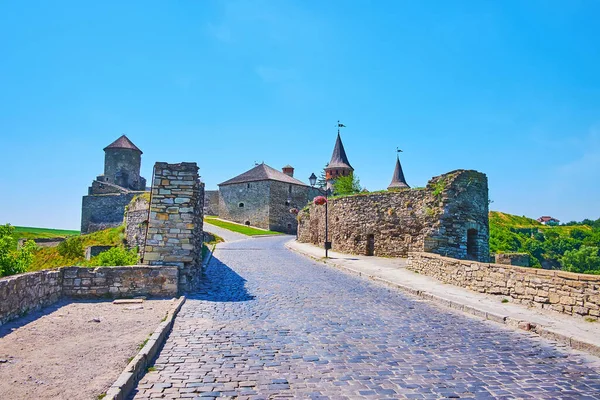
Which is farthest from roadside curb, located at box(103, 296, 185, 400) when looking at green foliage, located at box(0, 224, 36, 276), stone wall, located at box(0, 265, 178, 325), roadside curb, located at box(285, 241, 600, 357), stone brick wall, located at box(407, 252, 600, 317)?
stone brick wall, located at box(407, 252, 600, 317)

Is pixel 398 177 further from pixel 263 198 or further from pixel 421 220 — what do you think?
pixel 421 220

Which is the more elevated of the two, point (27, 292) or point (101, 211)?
point (101, 211)

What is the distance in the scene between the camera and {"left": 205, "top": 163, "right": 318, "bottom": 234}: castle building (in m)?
58.7

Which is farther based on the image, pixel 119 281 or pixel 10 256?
pixel 119 281

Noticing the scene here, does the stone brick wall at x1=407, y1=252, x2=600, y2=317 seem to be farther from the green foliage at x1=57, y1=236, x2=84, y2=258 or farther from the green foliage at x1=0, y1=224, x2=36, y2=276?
the green foliage at x1=57, y1=236, x2=84, y2=258

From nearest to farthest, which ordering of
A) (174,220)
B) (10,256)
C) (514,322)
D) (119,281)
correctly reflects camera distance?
(514,322) → (10,256) → (119,281) → (174,220)

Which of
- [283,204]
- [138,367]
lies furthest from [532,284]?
[283,204]

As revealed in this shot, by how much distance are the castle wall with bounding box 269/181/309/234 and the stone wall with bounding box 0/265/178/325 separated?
47.5 m

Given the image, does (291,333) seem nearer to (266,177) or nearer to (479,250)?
(479,250)

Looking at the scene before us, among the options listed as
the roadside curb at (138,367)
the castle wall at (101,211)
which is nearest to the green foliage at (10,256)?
the roadside curb at (138,367)

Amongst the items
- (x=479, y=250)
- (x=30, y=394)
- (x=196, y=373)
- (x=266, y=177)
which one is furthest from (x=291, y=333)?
(x=266, y=177)

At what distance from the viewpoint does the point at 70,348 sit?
18.9ft

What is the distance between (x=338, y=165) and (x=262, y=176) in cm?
1163

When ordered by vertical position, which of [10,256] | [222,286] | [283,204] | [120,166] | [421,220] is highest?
[120,166]
